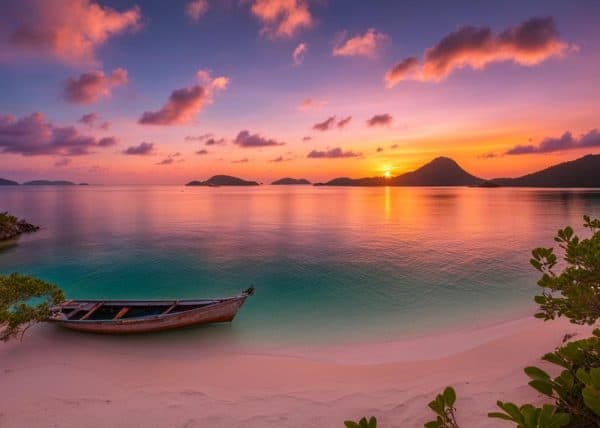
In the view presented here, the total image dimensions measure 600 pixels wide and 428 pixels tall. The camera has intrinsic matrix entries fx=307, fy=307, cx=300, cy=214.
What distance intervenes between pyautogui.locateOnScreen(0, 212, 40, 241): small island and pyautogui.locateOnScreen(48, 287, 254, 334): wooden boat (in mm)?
49708

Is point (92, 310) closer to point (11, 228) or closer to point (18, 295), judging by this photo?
point (18, 295)

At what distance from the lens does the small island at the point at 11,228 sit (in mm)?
53688

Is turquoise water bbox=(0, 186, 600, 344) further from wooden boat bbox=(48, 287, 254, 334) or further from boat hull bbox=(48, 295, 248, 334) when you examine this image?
wooden boat bbox=(48, 287, 254, 334)

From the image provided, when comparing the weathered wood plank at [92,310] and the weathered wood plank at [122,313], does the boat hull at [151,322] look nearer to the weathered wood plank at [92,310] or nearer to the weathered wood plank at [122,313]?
the weathered wood plank at [92,310]

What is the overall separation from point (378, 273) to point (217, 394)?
23168 millimetres

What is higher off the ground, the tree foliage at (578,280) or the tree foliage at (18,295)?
the tree foliage at (578,280)

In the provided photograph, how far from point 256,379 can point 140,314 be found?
9748 millimetres

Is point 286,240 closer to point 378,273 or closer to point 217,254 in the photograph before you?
point 217,254

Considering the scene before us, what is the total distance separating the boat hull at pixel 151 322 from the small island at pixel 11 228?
52121 millimetres

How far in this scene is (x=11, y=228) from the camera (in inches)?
2219

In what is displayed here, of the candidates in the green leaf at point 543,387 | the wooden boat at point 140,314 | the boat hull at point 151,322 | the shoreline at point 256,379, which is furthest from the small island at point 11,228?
the green leaf at point 543,387

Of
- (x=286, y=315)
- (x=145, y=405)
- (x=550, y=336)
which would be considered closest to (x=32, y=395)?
(x=145, y=405)

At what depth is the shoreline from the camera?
1066 centimetres

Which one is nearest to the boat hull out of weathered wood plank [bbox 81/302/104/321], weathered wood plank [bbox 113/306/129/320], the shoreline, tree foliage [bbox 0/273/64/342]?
the shoreline
